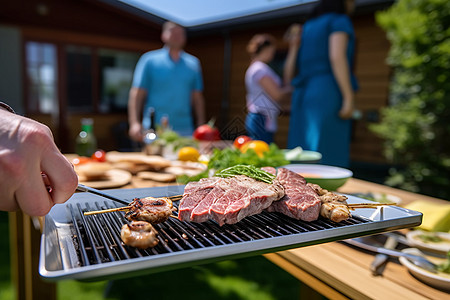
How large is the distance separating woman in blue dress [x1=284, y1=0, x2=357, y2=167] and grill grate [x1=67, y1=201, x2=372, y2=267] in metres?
2.80

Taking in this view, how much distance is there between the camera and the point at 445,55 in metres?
6.49

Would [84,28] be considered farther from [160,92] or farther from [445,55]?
[445,55]

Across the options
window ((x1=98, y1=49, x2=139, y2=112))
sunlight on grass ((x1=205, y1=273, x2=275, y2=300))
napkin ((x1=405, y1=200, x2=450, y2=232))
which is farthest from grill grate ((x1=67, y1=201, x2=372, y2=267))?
window ((x1=98, y1=49, x2=139, y2=112))

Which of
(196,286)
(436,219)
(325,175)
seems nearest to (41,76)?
(196,286)

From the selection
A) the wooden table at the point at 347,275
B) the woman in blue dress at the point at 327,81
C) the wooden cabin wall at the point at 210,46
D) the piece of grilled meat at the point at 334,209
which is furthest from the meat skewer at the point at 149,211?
the wooden cabin wall at the point at 210,46

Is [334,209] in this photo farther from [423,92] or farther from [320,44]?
[423,92]

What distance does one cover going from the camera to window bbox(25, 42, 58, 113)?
424 inches

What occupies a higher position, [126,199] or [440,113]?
[440,113]

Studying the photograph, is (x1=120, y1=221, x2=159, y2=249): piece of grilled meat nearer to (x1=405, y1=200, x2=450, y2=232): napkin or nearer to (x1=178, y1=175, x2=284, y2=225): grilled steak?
(x1=178, y1=175, x2=284, y2=225): grilled steak

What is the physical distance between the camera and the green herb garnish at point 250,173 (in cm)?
144

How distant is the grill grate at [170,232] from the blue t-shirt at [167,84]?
3.86 metres

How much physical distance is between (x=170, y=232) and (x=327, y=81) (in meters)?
3.27

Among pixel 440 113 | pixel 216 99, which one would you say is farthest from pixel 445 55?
pixel 216 99

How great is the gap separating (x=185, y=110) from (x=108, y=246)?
4549 mm
